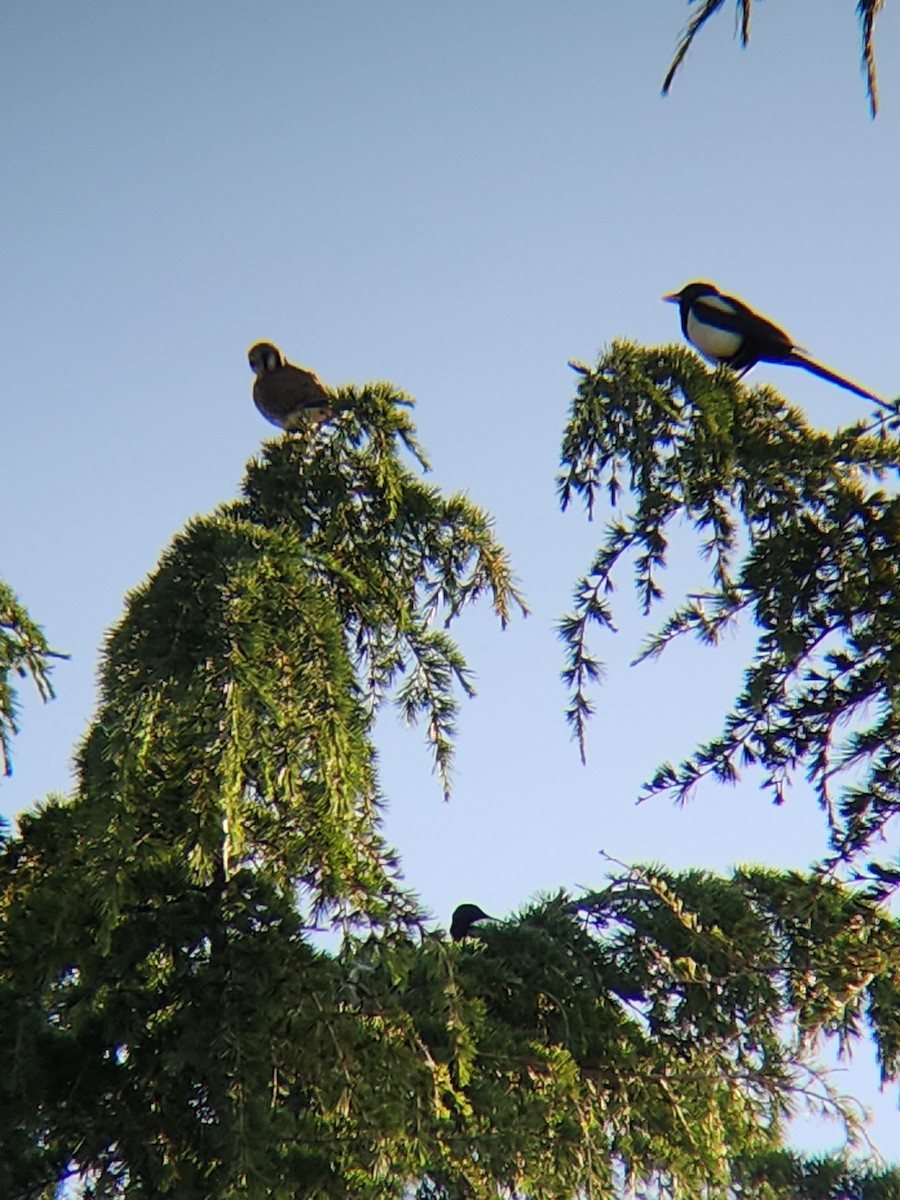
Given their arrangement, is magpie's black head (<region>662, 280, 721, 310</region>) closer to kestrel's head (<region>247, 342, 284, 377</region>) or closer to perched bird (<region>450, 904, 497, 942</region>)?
kestrel's head (<region>247, 342, 284, 377</region>)

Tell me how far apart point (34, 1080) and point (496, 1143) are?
93 centimetres

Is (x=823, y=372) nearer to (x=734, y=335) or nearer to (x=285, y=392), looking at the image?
(x=734, y=335)

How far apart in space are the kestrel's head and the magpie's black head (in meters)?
1.56

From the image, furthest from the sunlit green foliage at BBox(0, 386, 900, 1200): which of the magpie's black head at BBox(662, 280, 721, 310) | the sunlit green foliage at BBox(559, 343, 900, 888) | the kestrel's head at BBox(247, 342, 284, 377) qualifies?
the kestrel's head at BBox(247, 342, 284, 377)

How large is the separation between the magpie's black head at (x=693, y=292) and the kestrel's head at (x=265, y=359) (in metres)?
1.56

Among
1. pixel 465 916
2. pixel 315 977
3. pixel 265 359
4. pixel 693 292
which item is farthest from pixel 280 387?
pixel 315 977

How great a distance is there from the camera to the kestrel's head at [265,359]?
17.2 feet

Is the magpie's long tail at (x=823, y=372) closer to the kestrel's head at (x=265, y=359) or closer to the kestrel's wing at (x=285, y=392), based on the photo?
the kestrel's wing at (x=285, y=392)

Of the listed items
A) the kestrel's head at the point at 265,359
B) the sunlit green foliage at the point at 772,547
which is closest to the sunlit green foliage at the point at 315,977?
the sunlit green foliage at the point at 772,547

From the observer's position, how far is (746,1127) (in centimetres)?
269

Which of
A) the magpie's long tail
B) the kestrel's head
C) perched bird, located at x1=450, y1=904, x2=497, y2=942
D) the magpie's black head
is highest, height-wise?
the kestrel's head

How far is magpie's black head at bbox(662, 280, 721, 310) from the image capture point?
14.5ft

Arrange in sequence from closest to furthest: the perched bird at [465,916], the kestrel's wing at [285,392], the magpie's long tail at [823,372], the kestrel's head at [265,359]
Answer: the magpie's long tail at [823,372] < the perched bird at [465,916] < the kestrel's wing at [285,392] < the kestrel's head at [265,359]

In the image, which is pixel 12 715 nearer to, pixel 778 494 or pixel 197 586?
pixel 197 586
